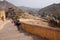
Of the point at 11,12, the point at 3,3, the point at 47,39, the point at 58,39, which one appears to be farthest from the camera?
the point at 3,3

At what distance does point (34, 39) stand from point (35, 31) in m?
2.17

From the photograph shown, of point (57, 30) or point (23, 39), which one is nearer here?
point (57, 30)

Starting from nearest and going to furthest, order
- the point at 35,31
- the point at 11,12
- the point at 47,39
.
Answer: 1. the point at 47,39
2. the point at 35,31
3. the point at 11,12

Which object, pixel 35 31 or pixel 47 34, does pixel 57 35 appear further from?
pixel 35 31

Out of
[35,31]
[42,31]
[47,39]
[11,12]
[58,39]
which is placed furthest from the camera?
[11,12]

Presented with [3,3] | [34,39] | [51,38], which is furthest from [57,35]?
[3,3]

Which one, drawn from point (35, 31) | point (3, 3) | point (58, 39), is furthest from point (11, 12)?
point (58, 39)

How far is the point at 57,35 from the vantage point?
848cm

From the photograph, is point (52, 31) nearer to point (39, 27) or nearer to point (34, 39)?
point (34, 39)

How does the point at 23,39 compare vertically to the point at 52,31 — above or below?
below

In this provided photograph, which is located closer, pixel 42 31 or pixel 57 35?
pixel 57 35

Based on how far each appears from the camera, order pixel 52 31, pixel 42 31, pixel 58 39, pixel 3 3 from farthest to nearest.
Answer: pixel 3 3
pixel 42 31
pixel 52 31
pixel 58 39

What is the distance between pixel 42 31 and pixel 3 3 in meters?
89.4

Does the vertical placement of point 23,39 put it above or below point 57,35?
below
